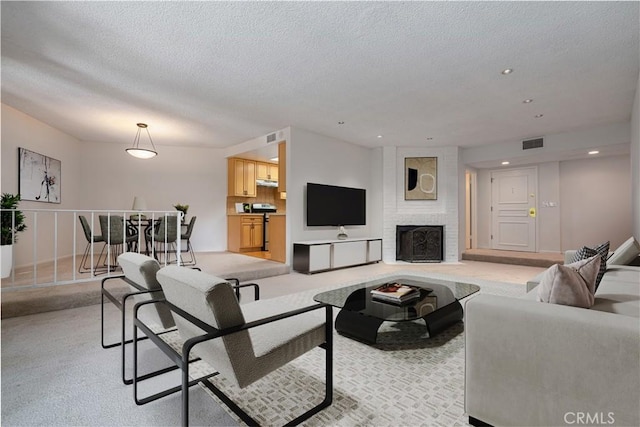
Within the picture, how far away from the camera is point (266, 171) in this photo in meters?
8.20

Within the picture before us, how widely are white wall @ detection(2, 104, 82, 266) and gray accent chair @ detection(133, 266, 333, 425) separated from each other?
3994mm

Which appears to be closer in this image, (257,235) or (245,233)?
(245,233)

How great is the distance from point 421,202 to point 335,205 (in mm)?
2124

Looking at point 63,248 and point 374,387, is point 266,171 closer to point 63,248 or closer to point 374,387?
point 63,248

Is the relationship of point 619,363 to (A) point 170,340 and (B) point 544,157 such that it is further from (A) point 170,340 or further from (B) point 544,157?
(B) point 544,157

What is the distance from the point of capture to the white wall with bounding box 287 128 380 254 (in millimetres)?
5598

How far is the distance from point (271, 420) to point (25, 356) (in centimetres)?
204

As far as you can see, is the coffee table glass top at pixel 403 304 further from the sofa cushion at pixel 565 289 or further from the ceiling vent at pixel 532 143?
the ceiling vent at pixel 532 143

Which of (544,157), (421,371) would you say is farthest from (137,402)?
(544,157)

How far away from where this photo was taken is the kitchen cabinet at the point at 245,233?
748 centimetres

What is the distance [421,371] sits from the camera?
203 cm

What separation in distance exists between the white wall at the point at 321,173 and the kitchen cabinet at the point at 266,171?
2.48m

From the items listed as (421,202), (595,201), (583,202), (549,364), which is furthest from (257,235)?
(595,201)

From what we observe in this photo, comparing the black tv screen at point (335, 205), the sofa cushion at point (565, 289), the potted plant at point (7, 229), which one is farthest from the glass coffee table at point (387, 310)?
the potted plant at point (7, 229)
